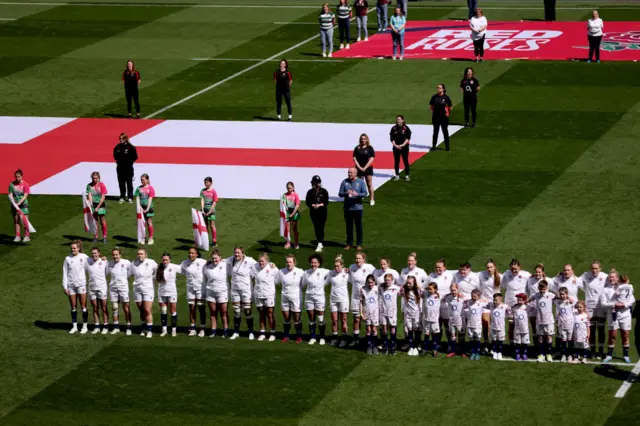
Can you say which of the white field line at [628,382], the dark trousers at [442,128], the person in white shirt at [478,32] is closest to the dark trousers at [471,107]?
the dark trousers at [442,128]

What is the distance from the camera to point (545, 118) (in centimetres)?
4059

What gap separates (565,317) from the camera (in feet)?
78.3

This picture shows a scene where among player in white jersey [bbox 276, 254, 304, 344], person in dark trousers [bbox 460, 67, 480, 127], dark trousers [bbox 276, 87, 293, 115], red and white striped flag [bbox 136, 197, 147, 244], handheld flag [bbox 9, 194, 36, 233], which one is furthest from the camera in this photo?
dark trousers [bbox 276, 87, 293, 115]

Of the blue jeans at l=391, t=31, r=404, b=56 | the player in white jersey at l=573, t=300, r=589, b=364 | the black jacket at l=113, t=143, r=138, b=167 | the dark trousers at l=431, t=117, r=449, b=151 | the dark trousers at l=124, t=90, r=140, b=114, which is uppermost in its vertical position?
the blue jeans at l=391, t=31, r=404, b=56

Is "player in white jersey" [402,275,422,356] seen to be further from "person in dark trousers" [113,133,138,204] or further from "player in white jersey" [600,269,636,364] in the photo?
"person in dark trousers" [113,133,138,204]

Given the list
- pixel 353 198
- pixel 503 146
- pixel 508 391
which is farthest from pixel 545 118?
pixel 508 391

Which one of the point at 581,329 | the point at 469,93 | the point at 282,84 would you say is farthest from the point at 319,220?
the point at 282,84

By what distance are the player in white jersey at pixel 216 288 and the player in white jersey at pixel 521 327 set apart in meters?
5.32

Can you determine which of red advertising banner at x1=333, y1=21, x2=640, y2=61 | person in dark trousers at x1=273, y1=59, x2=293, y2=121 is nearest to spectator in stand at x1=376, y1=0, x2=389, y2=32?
red advertising banner at x1=333, y1=21, x2=640, y2=61

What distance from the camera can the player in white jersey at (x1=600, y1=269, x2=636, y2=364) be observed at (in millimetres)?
24000

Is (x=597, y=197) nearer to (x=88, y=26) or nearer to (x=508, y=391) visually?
(x=508, y=391)

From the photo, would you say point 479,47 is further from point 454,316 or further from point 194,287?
point 454,316

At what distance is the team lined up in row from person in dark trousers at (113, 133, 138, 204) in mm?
7519

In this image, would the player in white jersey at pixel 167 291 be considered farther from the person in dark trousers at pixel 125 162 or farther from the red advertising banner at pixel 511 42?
the red advertising banner at pixel 511 42
